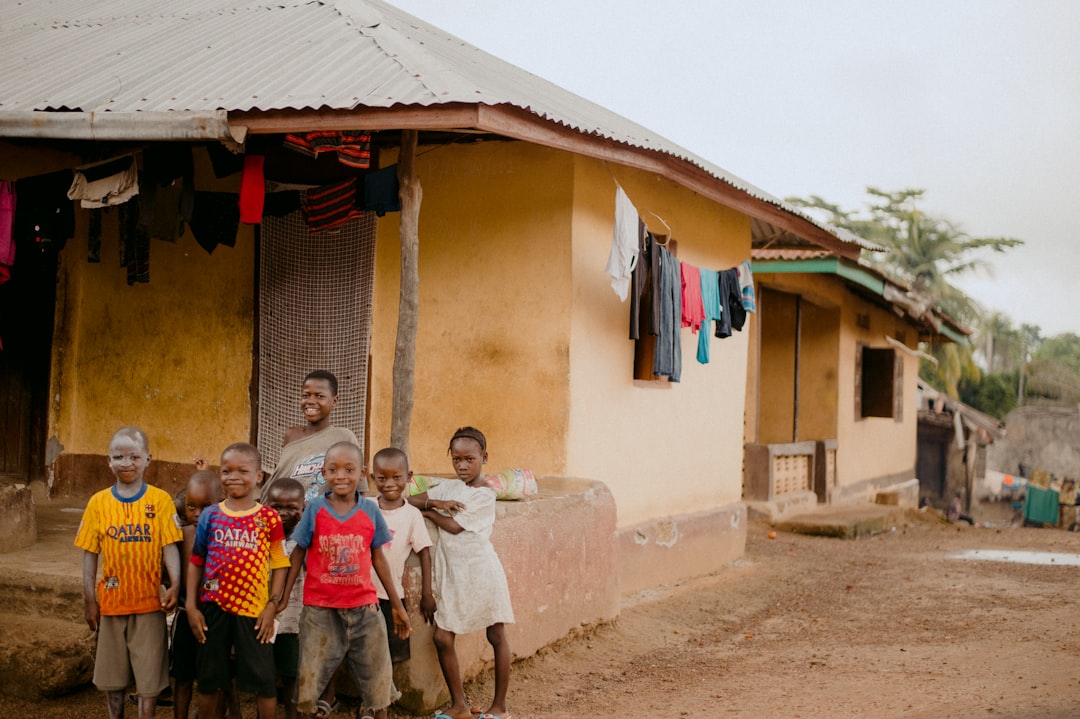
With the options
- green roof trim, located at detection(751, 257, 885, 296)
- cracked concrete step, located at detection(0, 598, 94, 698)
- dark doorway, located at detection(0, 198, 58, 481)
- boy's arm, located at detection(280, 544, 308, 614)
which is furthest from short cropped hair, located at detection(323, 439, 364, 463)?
green roof trim, located at detection(751, 257, 885, 296)

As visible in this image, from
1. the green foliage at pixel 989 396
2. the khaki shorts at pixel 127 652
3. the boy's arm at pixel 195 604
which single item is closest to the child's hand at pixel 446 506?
the boy's arm at pixel 195 604

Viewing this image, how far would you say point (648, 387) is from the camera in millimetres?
8422

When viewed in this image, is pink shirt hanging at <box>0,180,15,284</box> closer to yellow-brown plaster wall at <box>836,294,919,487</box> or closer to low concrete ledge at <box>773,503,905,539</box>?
low concrete ledge at <box>773,503,905,539</box>

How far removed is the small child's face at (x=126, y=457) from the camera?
4.21 meters

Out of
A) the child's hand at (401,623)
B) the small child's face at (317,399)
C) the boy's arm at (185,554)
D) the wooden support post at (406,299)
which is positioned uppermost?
the wooden support post at (406,299)

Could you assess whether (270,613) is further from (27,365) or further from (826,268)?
(826,268)

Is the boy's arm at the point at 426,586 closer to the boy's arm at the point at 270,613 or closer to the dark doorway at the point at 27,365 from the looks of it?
the boy's arm at the point at 270,613

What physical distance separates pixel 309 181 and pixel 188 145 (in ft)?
3.80

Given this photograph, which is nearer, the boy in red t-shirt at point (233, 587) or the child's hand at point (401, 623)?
the boy in red t-shirt at point (233, 587)

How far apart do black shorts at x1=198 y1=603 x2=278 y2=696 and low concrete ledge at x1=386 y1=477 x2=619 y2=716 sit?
0.83 metres

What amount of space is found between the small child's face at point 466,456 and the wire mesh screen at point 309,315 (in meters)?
2.59

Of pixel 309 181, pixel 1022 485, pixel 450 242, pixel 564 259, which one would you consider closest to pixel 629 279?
pixel 564 259

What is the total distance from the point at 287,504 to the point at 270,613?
479 millimetres

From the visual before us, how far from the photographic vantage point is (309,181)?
291 inches
